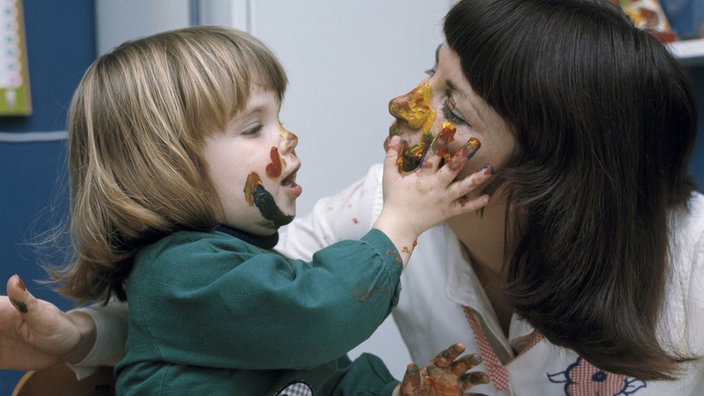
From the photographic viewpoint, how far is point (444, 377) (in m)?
1.01

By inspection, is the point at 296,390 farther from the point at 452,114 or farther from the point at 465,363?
the point at 452,114

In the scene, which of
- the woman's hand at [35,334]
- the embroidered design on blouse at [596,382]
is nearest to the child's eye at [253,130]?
the woman's hand at [35,334]

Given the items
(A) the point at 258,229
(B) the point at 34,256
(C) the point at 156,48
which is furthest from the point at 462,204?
(B) the point at 34,256

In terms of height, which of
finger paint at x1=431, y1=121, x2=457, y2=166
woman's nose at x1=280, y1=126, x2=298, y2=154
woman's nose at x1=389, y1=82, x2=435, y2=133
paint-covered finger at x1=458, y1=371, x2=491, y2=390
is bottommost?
paint-covered finger at x1=458, y1=371, x2=491, y2=390

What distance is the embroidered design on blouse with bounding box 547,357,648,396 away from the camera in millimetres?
1160

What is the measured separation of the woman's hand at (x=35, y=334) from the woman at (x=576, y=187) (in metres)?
0.02

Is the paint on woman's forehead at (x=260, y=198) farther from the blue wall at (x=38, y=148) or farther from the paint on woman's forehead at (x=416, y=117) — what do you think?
the blue wall at (x=38, y=148)

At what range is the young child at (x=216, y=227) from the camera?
2.78ft

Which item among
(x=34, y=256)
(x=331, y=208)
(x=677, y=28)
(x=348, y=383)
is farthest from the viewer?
(x=677, y=28)

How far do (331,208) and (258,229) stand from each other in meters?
0.38

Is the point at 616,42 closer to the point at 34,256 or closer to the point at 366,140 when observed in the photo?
the point at 366,140

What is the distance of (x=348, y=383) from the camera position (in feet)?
3.55

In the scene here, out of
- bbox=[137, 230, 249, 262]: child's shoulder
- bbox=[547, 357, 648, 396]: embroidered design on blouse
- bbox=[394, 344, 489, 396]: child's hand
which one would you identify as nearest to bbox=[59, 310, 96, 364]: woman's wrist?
bbox=[137, 230, 249, 262]: child's shoulder

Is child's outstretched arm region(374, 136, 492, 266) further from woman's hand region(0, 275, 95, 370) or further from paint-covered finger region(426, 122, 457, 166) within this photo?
woman's hand region(0, 275, 95, 370)
